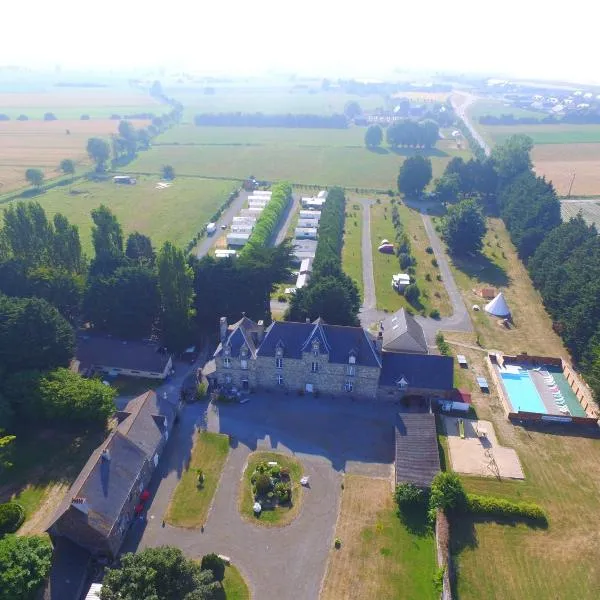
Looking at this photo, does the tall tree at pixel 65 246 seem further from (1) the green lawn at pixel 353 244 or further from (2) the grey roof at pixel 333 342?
(1) the green lawn at pixel 353 244

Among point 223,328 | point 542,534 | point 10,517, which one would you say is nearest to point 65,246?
point 223,328

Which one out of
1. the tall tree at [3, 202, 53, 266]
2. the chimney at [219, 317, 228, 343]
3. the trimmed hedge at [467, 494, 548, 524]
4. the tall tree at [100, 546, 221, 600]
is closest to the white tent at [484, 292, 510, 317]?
the trimmed hedge at [467, 494, 548, 524]

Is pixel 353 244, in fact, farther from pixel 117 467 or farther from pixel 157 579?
pixel 157 579

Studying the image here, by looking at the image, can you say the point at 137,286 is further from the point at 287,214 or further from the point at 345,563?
the point at 287,214

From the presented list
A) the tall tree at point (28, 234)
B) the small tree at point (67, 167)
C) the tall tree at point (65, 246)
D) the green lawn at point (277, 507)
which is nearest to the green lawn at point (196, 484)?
the green lawn at point (277, 507)

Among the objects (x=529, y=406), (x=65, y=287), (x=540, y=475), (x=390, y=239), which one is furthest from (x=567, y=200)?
(x=65, y=287)

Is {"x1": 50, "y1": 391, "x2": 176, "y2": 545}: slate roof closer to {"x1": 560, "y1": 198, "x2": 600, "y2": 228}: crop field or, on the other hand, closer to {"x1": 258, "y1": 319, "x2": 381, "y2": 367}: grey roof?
{"x1": 258, "y1": 319, "x2": 381, "y2": 367}: grey roof
